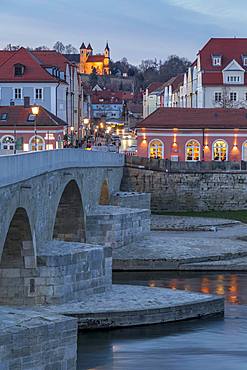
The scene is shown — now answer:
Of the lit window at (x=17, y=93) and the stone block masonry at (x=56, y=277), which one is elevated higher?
the lit window at (x=17, y=93)

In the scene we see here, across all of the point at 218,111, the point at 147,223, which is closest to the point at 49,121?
the point at 218,111

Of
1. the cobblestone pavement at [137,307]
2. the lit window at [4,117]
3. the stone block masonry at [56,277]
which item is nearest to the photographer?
the stone block masonry at [56,277]

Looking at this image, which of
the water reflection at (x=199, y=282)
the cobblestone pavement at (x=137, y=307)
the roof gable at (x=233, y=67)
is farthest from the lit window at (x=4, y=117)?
the cobblestone pavement at (x=137, y=307)

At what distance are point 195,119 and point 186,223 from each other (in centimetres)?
1589

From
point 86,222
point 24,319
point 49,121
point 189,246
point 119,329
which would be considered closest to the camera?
point 24,319

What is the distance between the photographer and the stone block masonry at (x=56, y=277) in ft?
90.5

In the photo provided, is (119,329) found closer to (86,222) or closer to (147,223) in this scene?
(86,222)

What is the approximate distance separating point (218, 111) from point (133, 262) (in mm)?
30975

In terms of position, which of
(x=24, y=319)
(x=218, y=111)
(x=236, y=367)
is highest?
(x=218, y=111)

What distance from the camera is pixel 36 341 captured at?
65.6 feet

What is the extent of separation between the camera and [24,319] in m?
20.6

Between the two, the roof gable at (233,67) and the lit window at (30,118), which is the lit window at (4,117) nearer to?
the lit window at (30,118)

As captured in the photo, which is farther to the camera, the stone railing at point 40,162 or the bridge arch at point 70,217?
the bridge arch at point 70,217

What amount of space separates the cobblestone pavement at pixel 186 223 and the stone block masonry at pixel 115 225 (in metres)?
6.39
